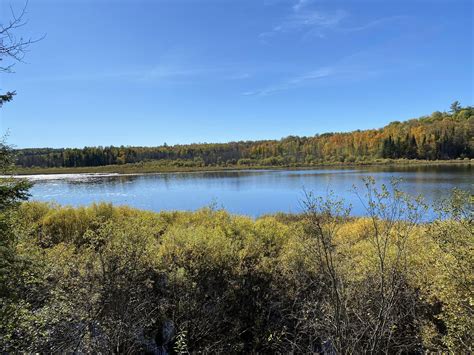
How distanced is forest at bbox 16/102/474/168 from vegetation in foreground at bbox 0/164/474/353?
9821cm

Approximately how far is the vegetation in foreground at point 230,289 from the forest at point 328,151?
322 ft

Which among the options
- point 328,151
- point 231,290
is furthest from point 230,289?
point 328,151

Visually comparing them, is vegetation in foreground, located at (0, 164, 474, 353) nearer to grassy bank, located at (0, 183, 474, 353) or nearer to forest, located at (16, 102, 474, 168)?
grassy bank, located at (0, 183, 474, 353)

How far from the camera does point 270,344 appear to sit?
8.60 m

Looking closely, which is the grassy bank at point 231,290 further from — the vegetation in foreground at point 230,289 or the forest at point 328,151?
the forest at point 328,151

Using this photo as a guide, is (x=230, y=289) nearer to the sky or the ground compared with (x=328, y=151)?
nearer to the ground

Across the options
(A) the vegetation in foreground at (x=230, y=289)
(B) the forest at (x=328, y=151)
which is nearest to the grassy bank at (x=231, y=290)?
(A) the vegetation in foreground at (x=230, y=289)

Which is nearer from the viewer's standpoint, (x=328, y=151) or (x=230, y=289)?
(x=230, y=289)

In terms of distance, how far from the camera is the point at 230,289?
30.7 ft

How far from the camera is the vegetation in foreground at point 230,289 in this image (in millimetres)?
5930

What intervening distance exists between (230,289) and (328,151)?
400ft

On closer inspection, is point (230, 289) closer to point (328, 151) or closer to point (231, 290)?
point (231, 290)

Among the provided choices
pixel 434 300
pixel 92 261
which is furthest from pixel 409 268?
pixel 92 261

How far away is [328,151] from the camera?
125m
